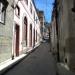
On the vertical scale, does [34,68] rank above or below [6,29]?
below

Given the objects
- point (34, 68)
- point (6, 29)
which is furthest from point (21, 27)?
point (34, 68)

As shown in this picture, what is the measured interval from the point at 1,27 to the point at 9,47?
2.53 m

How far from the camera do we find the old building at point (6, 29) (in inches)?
570

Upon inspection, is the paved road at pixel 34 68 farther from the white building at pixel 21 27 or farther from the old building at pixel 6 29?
the white building at pixel 21 27

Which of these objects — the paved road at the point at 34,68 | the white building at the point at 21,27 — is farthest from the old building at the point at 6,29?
the white building at the point at 21,27

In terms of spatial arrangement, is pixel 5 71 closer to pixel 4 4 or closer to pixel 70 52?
pixel 70 52

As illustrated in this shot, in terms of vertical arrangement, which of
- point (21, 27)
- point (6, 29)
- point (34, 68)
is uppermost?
point (21, 27)

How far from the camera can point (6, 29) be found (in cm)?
1538

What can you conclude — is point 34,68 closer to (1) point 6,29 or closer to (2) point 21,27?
(1) point 6,29

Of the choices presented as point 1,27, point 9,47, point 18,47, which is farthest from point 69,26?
point 18,47

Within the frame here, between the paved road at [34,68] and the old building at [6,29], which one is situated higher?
the old building at [6,29]

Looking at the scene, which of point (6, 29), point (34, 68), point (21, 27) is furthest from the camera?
point (21, 27)

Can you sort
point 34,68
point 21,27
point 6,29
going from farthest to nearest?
point 21,27
point 6,29
point 34,68

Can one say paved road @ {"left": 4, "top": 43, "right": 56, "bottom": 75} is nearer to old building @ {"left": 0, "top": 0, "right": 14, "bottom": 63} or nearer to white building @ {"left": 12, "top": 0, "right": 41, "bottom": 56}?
old building @ {"left": 0, "top": 0, "right": 14, "bottom": 63}
